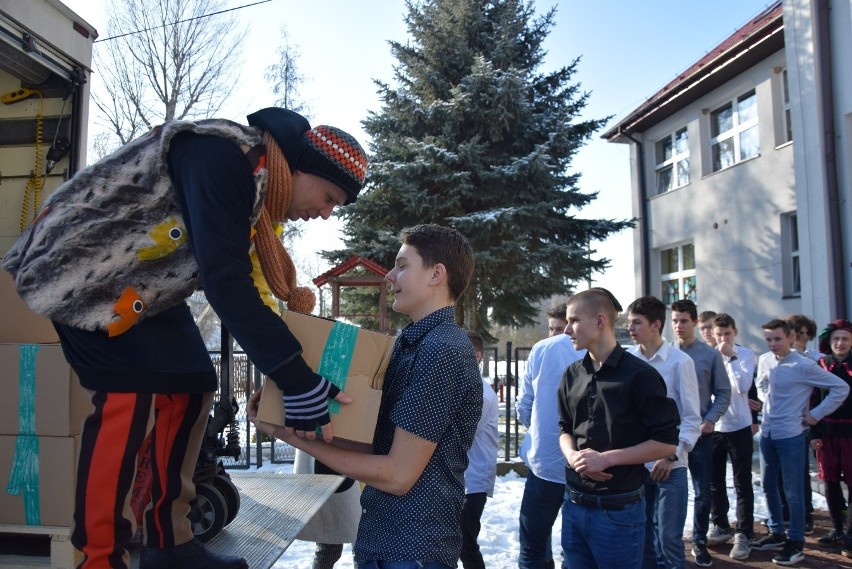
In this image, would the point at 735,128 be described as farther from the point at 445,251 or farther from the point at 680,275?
the point at 445,251

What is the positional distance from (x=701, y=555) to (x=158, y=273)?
4940 mm

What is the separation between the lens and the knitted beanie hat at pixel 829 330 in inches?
251

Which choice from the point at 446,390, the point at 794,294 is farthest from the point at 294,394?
the point at 794,294

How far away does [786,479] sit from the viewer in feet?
18.5

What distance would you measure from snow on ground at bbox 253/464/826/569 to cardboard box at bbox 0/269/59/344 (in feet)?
9.53

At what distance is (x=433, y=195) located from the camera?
50.7ft

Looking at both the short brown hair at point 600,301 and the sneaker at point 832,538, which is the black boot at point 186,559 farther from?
the sneaker at point 832,538

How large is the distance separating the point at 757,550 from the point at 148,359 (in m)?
5.61

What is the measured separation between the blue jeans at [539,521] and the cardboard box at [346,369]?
104 inches

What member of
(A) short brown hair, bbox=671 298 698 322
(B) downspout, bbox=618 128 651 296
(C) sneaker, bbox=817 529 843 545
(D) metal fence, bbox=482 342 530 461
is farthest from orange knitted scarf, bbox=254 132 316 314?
(B) downspout, bbox=618 128 651 296

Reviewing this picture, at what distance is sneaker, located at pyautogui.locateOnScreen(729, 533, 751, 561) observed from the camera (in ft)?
18.3

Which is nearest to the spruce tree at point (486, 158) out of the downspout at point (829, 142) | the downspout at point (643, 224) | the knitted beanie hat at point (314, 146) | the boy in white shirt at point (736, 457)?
the downspout at point (643, 224)

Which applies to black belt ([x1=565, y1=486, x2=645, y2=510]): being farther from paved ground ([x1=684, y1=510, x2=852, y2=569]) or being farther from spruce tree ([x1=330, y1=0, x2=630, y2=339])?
spruce tree ([x1=330, y1=0, x2=630, y2=339])

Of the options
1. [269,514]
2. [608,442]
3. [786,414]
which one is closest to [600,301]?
[608,442]
